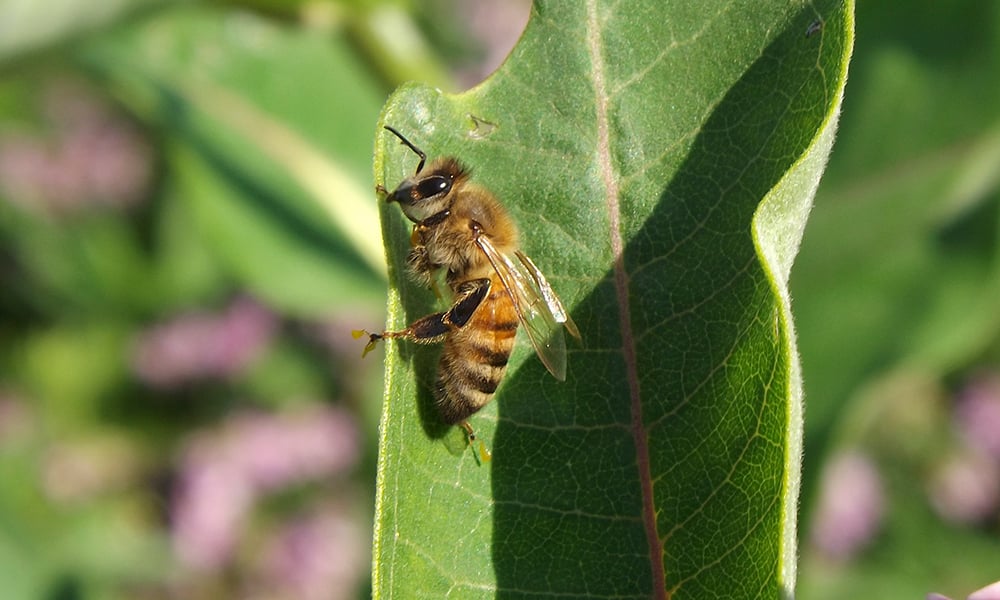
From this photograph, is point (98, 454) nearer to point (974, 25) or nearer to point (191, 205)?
point (191, 205)

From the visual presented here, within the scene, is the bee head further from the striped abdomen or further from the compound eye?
the striped abdomen

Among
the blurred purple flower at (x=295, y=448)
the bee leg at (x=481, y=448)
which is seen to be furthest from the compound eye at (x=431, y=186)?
the blurred purple flower at (x=295, y=448)

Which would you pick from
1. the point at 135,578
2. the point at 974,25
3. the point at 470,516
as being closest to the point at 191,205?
the point at 135,578

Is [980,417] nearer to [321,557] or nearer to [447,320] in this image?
[321,557]

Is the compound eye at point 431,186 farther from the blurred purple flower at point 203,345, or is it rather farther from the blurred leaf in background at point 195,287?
the blurred purple flower at point 203,345

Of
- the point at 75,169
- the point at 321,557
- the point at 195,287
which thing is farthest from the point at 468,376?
the point at 75,169

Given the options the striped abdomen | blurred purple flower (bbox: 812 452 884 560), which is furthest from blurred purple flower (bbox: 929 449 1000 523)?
the striped abdomen
